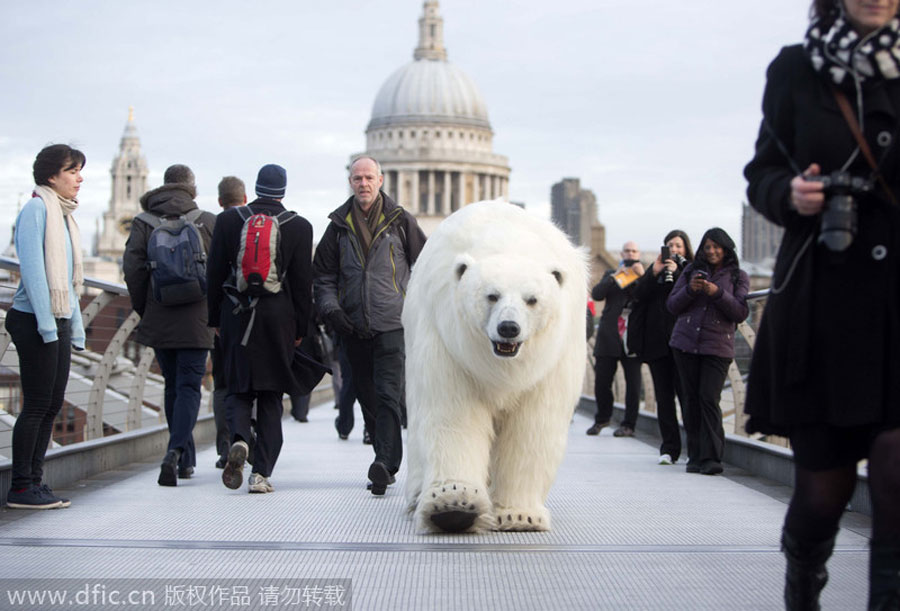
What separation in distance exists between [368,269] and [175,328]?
52.8 inches

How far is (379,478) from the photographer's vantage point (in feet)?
24.3

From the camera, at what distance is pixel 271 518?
6344 millimetres

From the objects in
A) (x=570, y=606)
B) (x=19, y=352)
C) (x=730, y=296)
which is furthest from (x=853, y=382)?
(x=730, y=296)

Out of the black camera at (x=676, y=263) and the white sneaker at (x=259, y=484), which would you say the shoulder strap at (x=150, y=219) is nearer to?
the white sneaker at (x=259, y=484)

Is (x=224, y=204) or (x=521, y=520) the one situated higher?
(x=224, y=204)

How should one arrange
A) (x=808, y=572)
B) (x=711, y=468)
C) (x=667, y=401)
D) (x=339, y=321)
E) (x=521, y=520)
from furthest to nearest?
(x=667, y=401)
(x=711, y=468)
(x=339, y=321)
(x=521, y=520)
(x=808, y=572)

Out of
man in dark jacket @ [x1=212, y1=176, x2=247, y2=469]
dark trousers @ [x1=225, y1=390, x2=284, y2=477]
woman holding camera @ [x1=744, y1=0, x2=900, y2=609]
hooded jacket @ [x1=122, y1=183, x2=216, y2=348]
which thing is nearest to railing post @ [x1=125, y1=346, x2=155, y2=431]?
man in dark jacket @ [x1=212, y1=176, x2=247, y2=469]

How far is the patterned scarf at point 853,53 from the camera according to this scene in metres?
3.32

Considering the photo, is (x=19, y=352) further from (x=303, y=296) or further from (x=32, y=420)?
(x=303, y=296)

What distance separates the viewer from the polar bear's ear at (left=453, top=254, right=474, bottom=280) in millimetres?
5801

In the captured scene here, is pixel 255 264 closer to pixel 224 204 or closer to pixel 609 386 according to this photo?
pixel 224 204

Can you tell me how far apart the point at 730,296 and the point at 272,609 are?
5572 millimetres

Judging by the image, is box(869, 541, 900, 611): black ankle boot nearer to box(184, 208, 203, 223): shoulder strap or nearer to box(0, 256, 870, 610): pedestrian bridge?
box(0, 256, 870, 610): pedestrian bridge

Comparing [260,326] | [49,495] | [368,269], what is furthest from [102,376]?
[49,495]
